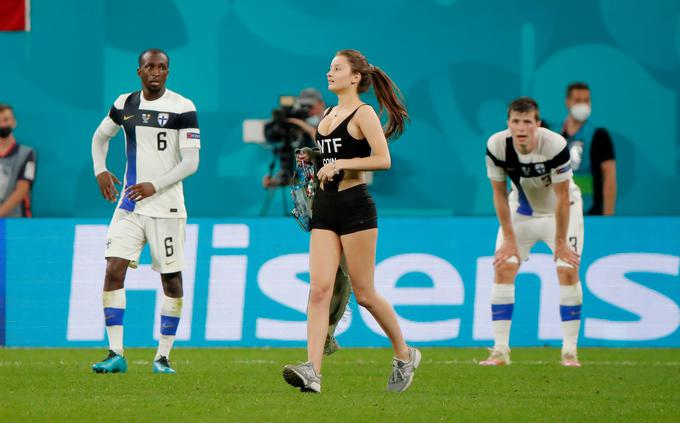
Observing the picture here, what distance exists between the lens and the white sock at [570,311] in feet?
36.4

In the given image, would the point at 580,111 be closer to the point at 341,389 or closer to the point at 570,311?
the point at 570,311

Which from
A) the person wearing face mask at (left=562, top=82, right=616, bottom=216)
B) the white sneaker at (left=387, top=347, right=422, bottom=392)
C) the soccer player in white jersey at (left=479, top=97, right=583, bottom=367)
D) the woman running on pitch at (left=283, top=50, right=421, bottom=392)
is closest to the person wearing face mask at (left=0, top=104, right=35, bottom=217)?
the person wearing face mask at (left=562, top=82, right=616, bottom=216)

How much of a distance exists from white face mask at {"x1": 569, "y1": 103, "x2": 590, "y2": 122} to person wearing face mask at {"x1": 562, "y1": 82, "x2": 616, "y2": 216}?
0.17ft

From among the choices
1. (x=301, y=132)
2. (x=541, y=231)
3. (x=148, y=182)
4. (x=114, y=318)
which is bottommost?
(x=114, y=318)

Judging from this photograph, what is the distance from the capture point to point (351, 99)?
834 centimetres

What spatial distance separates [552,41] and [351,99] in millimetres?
8989

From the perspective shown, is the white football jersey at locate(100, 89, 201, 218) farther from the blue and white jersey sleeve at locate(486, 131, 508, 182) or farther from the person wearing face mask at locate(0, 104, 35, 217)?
the person wearing face mask at locate(0, 104, 35, 217)

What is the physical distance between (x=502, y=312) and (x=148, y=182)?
3226 mm

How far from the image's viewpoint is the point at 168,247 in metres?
9.87

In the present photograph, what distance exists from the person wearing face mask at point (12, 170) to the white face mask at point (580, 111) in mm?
5905

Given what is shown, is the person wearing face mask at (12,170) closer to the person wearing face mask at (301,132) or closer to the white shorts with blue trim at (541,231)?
the person wearing face mask at (301,132)

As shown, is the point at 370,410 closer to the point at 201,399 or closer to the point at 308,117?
the point at 201,399

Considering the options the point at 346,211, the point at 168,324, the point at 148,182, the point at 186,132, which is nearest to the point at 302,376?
the point at 346,211

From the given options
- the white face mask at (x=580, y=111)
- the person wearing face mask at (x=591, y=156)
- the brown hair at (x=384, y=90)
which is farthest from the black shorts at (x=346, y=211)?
the person wearing face mask at (x=591, y=156)
